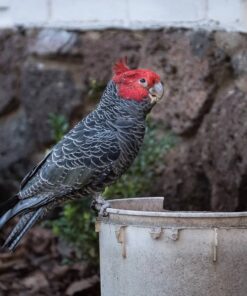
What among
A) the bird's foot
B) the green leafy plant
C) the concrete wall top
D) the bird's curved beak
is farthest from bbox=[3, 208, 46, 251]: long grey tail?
the concrete wall top

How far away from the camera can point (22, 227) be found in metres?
3.18

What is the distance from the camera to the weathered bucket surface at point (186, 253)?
8.46 ft

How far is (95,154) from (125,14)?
3.72ft

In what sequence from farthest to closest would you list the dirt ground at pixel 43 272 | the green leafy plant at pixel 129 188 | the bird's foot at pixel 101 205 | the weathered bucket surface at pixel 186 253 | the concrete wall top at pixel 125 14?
1. the dirt ground at pixel 43 272
2. the green leafy plant at pixel 129 188
3. the concrete wall top at pixel 125 14
4. the bird's foot at pixel 101 205
5. the weathered bucket surface at pixel 186 253

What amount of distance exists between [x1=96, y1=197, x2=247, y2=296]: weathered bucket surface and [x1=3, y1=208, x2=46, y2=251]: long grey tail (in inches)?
25.0

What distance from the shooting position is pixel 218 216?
8.43ft

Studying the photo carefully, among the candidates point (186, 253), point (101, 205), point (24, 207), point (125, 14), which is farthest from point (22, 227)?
point (125, 14)

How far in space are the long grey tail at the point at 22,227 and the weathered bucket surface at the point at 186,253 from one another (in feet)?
2.08

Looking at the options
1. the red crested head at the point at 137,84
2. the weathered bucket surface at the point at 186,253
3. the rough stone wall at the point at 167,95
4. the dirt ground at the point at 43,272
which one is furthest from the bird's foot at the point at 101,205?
the dirt ground at the point at 43,272

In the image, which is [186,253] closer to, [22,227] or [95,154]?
[95,154]

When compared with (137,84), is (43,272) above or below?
below

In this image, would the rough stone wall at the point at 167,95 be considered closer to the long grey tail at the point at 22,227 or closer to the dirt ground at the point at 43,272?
the dirt ground at the point at 43,272

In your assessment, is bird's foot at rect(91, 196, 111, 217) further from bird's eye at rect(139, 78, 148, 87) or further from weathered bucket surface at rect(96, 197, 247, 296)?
bird's eye at rect(139, 78, 148, 87)

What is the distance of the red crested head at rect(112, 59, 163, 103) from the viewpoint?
3.18m
